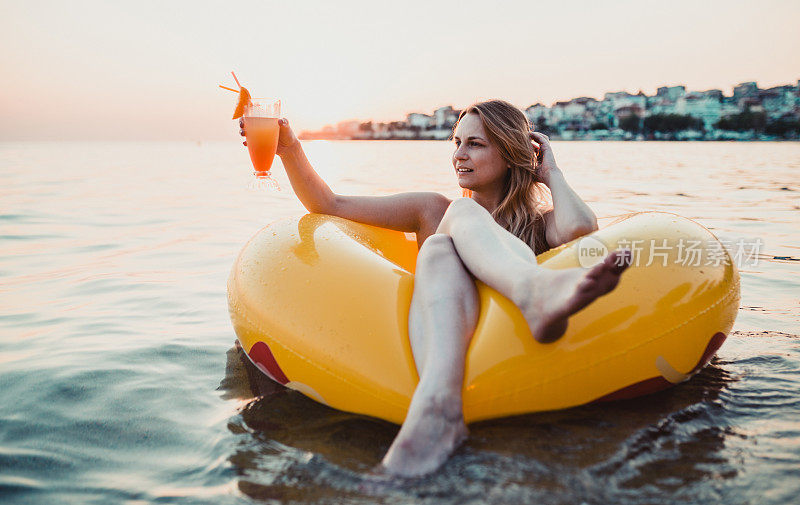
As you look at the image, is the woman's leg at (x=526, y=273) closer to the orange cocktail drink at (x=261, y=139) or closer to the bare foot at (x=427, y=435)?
the bare foot at (x=427, y=435)

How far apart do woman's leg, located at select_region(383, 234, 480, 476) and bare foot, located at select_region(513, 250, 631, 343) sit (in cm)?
21

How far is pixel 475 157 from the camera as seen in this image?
2.95 metres

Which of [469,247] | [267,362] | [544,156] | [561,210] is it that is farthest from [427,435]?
[544,156]

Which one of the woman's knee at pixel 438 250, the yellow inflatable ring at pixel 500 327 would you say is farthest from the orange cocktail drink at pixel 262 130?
the woman's knee at pixel 438 250

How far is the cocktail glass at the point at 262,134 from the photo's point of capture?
2.61m

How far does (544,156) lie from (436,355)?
1.48 metres

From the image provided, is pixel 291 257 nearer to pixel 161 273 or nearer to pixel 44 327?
pixel 44 327

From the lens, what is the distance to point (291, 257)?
246 cm

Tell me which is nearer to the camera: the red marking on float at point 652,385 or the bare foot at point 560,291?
the bare foot at point 560,291

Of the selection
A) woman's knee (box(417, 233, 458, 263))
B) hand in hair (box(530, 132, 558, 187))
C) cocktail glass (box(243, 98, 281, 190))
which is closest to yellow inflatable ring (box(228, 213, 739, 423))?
woman's knee (box(417, 233, 458, 263))

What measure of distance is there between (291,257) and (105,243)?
4200mm
